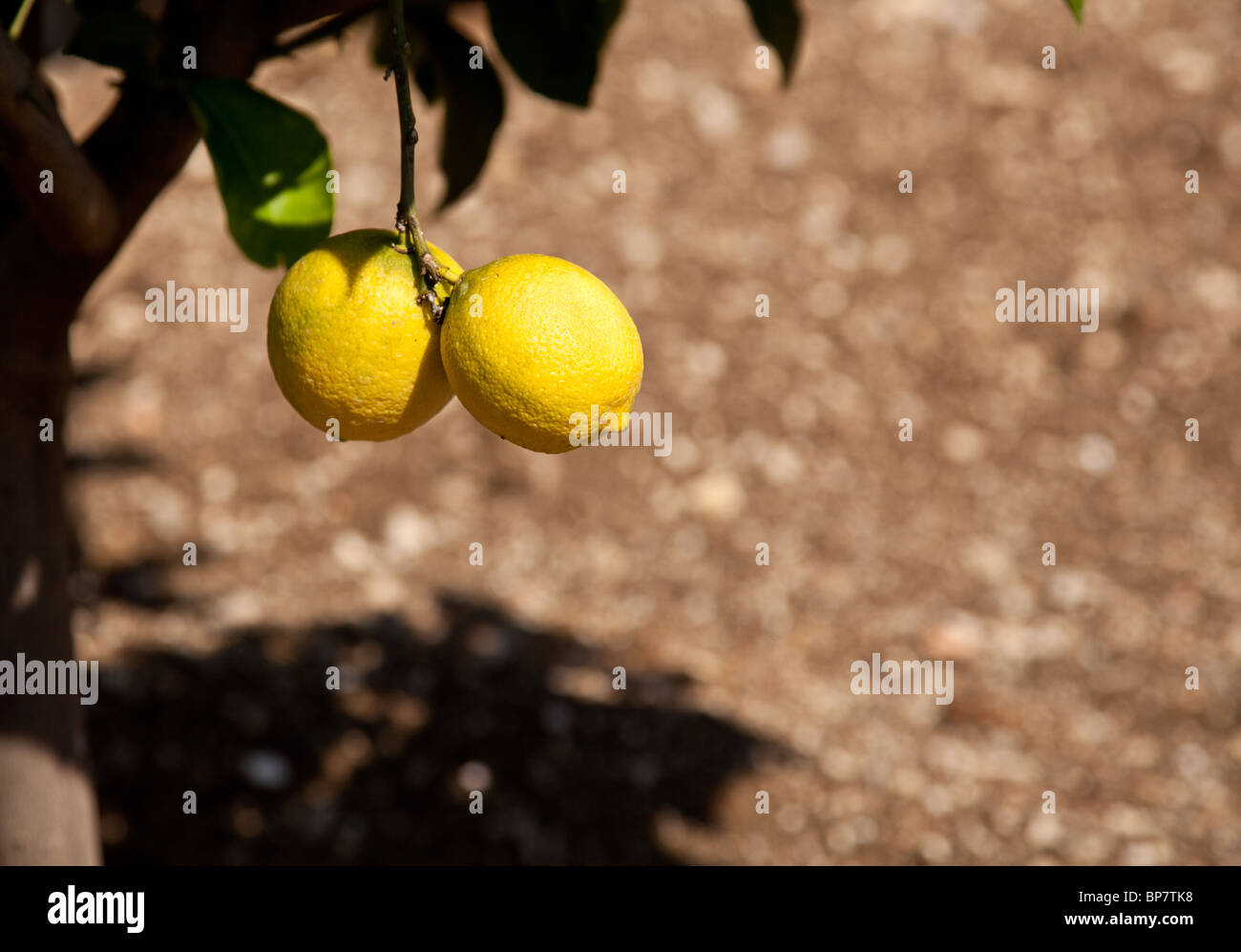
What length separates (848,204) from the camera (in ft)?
11.5

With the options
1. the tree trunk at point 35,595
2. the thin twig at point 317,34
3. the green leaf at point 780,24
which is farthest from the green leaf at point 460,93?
the tree trunk at point 35,595

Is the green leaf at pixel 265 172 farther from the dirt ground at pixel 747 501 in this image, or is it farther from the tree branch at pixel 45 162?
the dirt ground at pixel 747 501

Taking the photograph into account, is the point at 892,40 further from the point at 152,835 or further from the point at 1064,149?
the point at 152,835

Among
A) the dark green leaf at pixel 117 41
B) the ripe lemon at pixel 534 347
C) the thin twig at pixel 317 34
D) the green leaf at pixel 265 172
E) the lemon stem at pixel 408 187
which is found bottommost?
the ripe lemon at pixel 534 347

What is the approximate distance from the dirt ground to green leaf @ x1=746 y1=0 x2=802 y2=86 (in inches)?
32.7

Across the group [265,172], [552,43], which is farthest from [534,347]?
[552,43]

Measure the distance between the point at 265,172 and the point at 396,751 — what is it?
1.52 meters

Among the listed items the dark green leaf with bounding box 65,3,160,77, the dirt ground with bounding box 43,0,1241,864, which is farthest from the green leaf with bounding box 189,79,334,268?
the dirt ground with bounding box 43,0,1241,864

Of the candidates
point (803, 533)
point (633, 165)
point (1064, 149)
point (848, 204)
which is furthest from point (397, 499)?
point (1064, 149)

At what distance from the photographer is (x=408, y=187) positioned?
686 mm

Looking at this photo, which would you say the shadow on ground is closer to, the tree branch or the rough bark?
the rough bark

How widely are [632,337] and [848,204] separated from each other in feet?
9.55

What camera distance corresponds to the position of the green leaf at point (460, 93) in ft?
3.93

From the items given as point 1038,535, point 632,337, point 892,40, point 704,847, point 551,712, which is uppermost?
point 892,40
